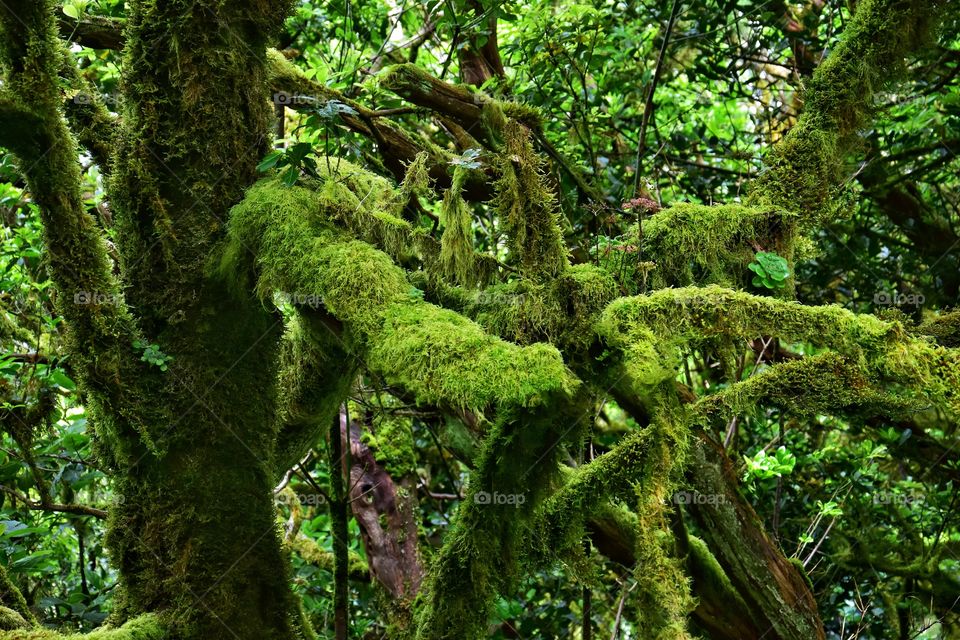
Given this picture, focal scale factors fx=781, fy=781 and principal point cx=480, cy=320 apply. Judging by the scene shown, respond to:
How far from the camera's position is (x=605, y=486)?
8.18 feet

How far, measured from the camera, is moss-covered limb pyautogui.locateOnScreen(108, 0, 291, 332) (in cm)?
233

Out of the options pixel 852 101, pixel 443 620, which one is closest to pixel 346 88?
pixel 852 101

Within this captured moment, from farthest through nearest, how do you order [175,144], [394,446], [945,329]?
[394,446]
[945,329]
[175,144]

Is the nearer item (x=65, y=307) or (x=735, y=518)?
(x=65, y=307)

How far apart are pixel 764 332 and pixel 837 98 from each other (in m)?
1.36

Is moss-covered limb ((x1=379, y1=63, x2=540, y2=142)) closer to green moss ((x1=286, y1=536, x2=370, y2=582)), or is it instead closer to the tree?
the tree

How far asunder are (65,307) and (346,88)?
205cm

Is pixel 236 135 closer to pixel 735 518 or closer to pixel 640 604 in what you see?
pixel 640 604

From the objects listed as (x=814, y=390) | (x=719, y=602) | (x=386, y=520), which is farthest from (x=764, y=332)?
(x=386, y=520)

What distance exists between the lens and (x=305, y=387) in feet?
9.57

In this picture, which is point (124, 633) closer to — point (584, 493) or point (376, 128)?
point (584, 493)

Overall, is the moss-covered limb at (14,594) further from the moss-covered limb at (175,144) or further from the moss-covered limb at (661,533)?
the moss-covered limb at (661,533)

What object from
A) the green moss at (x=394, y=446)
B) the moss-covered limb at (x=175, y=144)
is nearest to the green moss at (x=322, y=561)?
the green moss at (x=394, y=446)

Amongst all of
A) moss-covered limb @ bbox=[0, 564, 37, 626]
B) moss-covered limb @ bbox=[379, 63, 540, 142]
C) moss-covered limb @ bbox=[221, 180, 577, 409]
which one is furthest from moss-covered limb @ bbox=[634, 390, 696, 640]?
moss-covered limb @ bbox=[0, 564, 37, 626]
